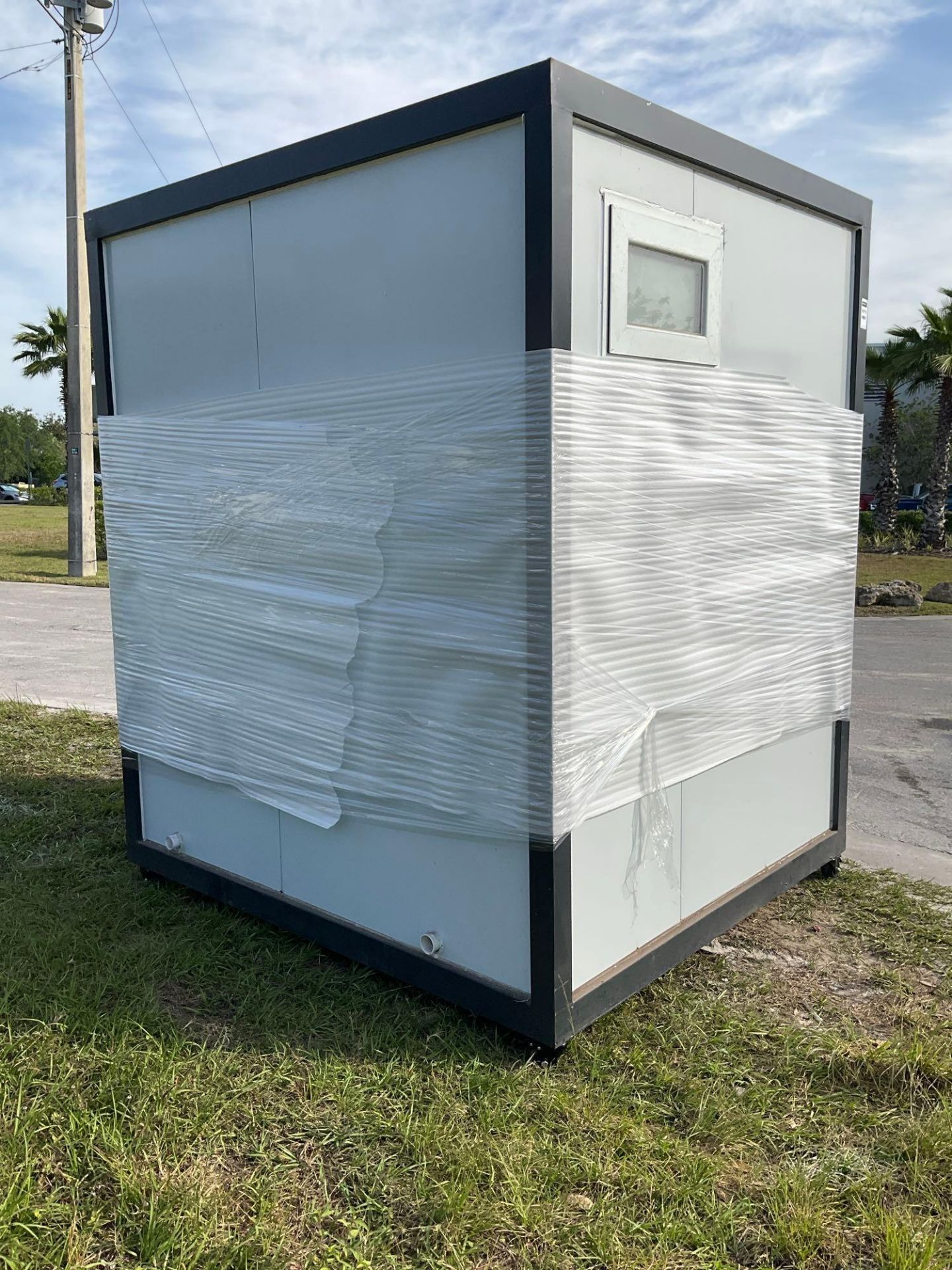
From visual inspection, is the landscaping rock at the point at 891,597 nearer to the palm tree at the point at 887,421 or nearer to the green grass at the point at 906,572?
the green grass at the point at 906,572

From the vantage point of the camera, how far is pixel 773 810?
12.5ft

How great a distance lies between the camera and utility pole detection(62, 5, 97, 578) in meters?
13.3

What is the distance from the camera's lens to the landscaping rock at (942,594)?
13.6 meters

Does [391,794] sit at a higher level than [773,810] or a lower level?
higher

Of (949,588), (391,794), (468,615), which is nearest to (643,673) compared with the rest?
(468,615)

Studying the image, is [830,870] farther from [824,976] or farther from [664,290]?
[664,290]

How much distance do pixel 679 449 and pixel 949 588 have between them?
12006mm

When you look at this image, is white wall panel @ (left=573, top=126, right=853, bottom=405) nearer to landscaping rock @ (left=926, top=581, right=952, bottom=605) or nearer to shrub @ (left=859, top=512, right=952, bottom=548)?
landscaping rock @ (left=926, top=581, right=952, bottom=605)

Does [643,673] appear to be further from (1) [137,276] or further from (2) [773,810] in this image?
(1) [137,276]

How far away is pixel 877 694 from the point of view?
8000mm

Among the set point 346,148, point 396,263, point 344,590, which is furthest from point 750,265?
point 344,590

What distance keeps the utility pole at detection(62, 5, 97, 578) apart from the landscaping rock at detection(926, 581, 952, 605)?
1159 cm

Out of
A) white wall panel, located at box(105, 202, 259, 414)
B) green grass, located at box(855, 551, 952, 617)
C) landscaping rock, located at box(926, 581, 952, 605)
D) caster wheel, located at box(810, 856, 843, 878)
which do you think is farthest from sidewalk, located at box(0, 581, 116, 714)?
landscaping rock, located at box(926, 581, 952, 605)

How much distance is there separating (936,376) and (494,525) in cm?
2025
